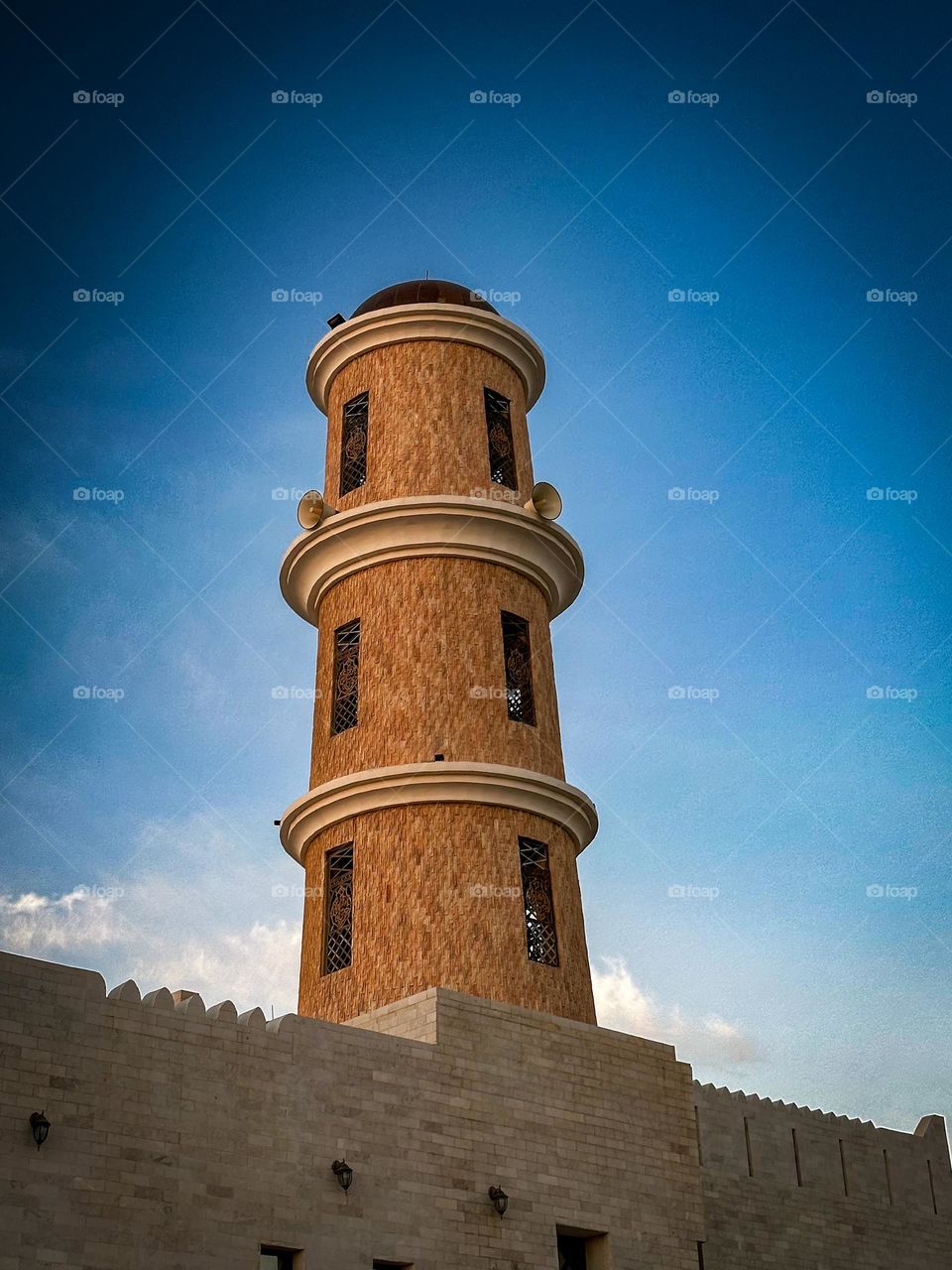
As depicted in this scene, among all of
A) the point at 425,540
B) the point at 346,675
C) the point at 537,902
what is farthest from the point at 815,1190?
the point at 425,540

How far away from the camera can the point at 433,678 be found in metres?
22.5

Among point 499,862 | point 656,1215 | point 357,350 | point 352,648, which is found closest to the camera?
point 656,1215

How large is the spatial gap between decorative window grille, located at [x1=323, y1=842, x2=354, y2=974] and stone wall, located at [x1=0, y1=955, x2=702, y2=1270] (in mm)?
2539

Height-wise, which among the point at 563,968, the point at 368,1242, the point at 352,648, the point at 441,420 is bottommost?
the point at 368,1242

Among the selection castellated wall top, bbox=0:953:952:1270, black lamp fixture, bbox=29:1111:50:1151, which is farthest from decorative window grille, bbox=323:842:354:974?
black lamp fixture, bbox=29:1111:50:1151

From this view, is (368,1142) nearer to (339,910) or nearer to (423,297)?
(339,910)

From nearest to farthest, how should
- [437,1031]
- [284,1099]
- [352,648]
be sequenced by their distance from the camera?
[284,1099] < [437,1031] < [352,648]

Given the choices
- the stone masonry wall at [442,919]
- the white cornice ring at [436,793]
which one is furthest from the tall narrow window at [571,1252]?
the white cornice ring at [436,793]

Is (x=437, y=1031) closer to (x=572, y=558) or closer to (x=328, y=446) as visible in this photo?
(x=572, y=558)

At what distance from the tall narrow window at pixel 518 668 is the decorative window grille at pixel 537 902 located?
222 centimetres

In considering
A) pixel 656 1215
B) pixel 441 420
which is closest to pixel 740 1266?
pixel 656 1215

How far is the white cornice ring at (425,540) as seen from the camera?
2339 centimetres

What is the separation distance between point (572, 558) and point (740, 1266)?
36.7ft

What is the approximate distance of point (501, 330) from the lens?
25.9 metres
